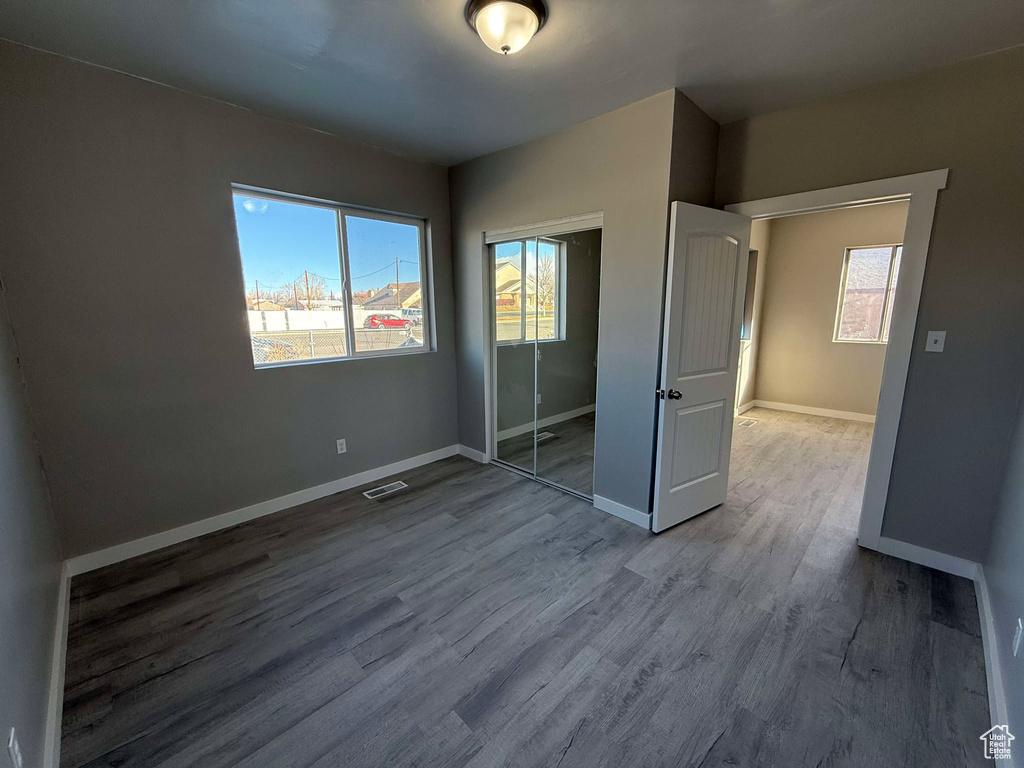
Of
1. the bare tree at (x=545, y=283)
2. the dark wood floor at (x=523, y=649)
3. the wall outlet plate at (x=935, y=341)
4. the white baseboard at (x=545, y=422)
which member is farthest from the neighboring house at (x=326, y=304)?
the wall outlet plate at (x=935, y=341)

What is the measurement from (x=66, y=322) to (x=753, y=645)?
3.72 m

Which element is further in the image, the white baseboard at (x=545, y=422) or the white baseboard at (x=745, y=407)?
the white baseboard at (x=745, y=407)

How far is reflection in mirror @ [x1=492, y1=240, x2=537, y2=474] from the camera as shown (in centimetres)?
358

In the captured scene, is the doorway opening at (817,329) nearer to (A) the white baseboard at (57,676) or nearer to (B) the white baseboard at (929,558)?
(B) the white baseboard at (929,558)

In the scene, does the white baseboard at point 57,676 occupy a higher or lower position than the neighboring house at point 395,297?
lower

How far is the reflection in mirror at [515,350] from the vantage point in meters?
3.58

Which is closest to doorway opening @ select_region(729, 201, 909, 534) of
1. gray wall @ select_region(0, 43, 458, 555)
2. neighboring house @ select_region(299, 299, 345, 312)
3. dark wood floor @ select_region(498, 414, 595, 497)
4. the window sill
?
dark wood floor @ select_region(498, 414, 595, 497)

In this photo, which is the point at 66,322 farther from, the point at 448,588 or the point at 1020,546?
the point at 1020,546

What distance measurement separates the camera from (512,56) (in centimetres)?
195

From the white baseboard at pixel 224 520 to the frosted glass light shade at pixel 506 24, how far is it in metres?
3.01

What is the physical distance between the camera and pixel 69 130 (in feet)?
6.69

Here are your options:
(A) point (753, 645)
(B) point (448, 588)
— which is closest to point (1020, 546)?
(A) point (753, 645)

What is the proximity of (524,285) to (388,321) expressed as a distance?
124 cm

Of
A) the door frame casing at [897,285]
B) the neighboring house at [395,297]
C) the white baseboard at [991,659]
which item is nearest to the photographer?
the white baseboard at [991,659]
